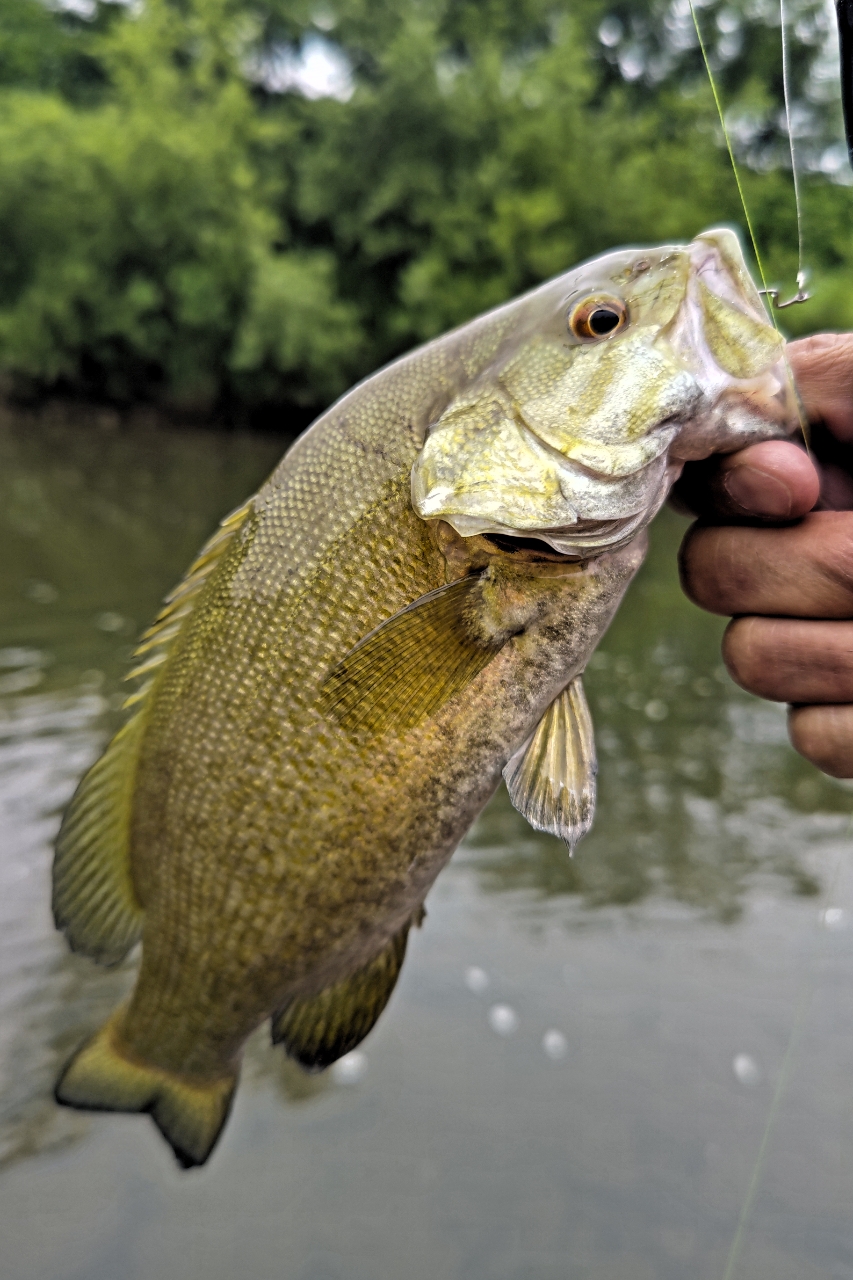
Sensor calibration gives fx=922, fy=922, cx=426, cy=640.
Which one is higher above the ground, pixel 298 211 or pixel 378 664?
pixel 298 211

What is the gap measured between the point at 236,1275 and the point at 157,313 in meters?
24.3

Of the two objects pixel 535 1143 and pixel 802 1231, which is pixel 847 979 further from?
pixel 535 1143

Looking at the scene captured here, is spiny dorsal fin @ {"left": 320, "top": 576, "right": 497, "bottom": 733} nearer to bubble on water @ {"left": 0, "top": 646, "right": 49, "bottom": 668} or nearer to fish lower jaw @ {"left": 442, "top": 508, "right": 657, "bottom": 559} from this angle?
fish lower jaw @ {"left": 442, "top": 508, "right": 657, "bottom": 559}

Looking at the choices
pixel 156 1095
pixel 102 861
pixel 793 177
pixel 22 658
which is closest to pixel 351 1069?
pixel 156 1095

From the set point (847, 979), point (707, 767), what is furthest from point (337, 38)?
point (847, 979)

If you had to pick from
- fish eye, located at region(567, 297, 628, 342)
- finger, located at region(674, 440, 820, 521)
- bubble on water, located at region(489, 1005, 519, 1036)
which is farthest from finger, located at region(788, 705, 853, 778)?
bubble on water, located at region(489, 1005, 519, 1036)

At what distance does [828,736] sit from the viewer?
1696mm

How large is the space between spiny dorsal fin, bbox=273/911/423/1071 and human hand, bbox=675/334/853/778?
85 cm

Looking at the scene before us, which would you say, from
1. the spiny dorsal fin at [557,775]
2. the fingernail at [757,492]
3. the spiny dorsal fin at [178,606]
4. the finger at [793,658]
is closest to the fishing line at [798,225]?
the fingernail at [757,492]

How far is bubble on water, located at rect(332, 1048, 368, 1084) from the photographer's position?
2924 millimetres

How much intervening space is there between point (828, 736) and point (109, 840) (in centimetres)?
139

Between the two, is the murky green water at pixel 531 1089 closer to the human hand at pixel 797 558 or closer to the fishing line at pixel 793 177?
the human hand at pixel 797 558

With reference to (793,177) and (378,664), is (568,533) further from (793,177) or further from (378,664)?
(793,177)

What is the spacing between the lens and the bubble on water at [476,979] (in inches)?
130
